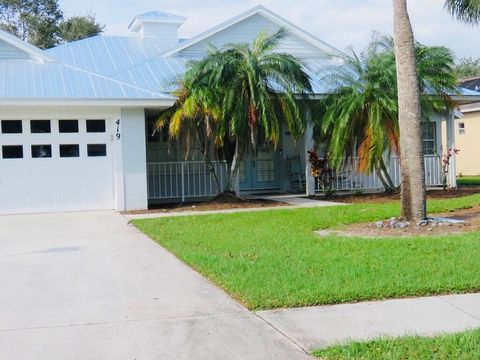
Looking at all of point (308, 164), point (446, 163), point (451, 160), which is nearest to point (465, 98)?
point (451, 160)

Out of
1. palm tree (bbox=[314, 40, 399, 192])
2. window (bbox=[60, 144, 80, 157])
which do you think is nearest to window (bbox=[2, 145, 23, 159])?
window (bbox=[60, 144, 80, 157])

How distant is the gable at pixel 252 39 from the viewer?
2078cm

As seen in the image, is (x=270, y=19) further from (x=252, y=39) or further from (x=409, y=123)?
(x=409, y=123)

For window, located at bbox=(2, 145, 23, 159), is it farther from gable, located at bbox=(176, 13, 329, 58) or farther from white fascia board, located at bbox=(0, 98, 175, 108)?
gable, located at bbox=(176, 13, 329, 58)

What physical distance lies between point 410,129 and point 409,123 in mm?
109

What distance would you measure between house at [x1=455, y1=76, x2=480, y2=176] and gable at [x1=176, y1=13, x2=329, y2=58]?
1322cm

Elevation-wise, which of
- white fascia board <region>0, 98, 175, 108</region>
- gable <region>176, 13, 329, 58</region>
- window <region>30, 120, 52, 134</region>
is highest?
gable <region>176, 13, 329, 58</region>

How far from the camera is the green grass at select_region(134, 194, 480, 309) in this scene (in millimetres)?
6680

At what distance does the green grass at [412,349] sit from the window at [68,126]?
12.6m

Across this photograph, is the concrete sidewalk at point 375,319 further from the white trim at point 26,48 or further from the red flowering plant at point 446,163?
the red flowering plant at point 446,163

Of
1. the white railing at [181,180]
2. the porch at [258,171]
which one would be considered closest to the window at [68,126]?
the porch at [258,171]

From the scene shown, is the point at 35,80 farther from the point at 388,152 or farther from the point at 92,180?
the point at 388,152

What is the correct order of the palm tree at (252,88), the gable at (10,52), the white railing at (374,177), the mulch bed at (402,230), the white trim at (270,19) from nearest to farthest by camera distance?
the mulch bed at (402,230), the palm tree at (252,88), the gable at (10,52), the white railing at (374,177), the white trim at (270,19)

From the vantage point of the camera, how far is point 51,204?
16.1 metres
